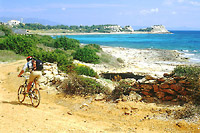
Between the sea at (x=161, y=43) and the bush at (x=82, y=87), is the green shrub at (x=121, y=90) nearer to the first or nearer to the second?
the bush at (x=82, y=87)

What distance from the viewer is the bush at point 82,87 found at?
9.69m

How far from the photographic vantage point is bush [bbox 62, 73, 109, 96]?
9688 millimetres

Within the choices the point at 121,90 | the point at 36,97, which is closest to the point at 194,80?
the point at 121,90

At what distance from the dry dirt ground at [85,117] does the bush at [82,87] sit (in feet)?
1.42

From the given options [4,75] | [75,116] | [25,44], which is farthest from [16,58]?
[75,116]

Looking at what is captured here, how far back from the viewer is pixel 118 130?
618 cm

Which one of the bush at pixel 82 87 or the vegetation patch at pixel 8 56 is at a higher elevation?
the vegetation patch at pixel 8 56

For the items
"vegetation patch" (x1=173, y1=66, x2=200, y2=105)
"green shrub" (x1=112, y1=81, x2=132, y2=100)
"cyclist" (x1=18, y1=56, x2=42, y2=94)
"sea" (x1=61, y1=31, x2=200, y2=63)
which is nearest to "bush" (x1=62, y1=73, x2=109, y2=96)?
"green shrub" (x1=112, y1=81, x2=132, y2=100)

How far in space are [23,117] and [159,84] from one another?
5.56 metres

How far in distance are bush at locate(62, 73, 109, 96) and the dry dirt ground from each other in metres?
0.43

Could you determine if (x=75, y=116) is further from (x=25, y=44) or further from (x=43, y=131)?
(x=25, y=44)

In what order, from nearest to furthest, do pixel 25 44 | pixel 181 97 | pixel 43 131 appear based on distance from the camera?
pixel 43 131 < pixel 181 97 < pixel 25 44

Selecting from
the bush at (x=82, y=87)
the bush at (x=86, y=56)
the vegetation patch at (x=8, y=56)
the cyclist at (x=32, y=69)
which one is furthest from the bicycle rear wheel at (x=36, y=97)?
the bush at (x=86, y=56)

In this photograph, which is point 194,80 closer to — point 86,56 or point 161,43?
point 86,56
